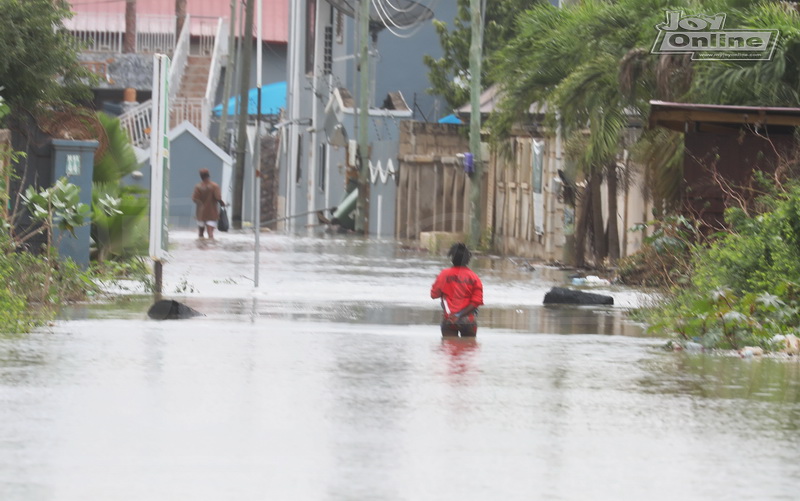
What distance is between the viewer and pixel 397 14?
1619 inches

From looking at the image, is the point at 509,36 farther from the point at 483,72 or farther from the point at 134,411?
the point at 134,411

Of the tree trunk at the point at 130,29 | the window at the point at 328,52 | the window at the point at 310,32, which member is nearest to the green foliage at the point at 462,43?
the window at the point at 328,52

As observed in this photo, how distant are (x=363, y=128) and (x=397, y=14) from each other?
12.0ft

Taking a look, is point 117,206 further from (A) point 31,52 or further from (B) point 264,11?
(B) point 264,11

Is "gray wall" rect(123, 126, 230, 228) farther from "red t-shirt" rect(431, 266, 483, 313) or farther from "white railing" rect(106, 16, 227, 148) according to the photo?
"red t-shirt" rect(431, 266, 483, 313)

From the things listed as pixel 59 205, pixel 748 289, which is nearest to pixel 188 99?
pixel 59 205

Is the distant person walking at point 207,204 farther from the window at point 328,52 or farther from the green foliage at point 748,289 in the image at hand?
the green foliage at point 748,289

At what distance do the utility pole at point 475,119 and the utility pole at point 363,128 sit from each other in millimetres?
8321

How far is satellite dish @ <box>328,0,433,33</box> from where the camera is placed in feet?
133

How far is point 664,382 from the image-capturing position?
412 inches

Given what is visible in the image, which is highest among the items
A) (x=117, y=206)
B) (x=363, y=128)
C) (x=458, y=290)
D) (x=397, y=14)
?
(x=397, y=14)

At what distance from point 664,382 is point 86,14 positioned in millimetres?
51844

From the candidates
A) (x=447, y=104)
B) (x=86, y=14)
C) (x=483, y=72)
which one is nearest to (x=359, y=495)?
(x=483, y=72)

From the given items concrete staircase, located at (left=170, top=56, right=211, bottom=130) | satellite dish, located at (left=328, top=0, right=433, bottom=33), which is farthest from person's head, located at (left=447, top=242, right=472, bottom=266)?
concrete staircase, located at (left=170, top=56, right=211, bottom=130)
